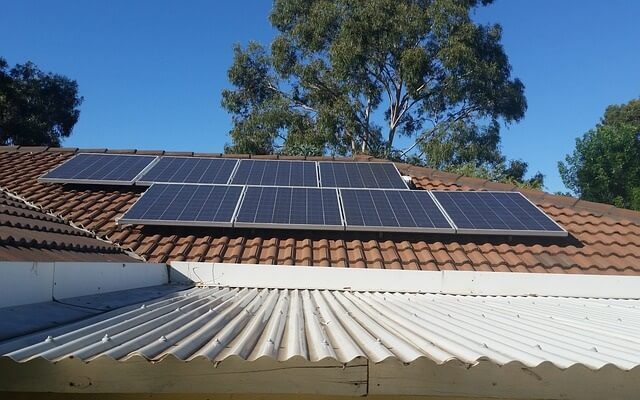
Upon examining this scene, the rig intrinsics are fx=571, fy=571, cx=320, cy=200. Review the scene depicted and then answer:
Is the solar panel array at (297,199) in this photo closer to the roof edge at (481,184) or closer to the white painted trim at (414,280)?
the roof edge at (481,184)

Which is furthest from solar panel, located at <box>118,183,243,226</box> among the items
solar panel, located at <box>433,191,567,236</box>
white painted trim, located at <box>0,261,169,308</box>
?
solar panel, located at <box>433,191,567,236</box>

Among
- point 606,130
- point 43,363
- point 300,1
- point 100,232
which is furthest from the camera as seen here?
point 606,130

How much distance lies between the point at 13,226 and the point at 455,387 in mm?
5077

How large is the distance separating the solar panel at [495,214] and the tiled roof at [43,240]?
4.86 metres

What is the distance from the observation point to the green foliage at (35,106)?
104 ft

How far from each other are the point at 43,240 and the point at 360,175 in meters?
6.27

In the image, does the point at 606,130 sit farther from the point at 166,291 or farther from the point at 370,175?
the point at 166,291

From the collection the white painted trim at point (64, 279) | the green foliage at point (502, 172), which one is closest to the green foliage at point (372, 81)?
the green foliage at point (502, 172)

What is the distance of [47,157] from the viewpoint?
12.1 metres

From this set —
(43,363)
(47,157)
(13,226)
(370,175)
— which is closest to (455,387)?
(43,363)

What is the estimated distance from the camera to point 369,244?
8336 millimetres

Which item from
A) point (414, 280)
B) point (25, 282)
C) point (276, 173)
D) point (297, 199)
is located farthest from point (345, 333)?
point (276, 173)

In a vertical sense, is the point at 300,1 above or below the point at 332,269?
above

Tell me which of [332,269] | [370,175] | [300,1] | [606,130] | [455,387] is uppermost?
[300,1]
